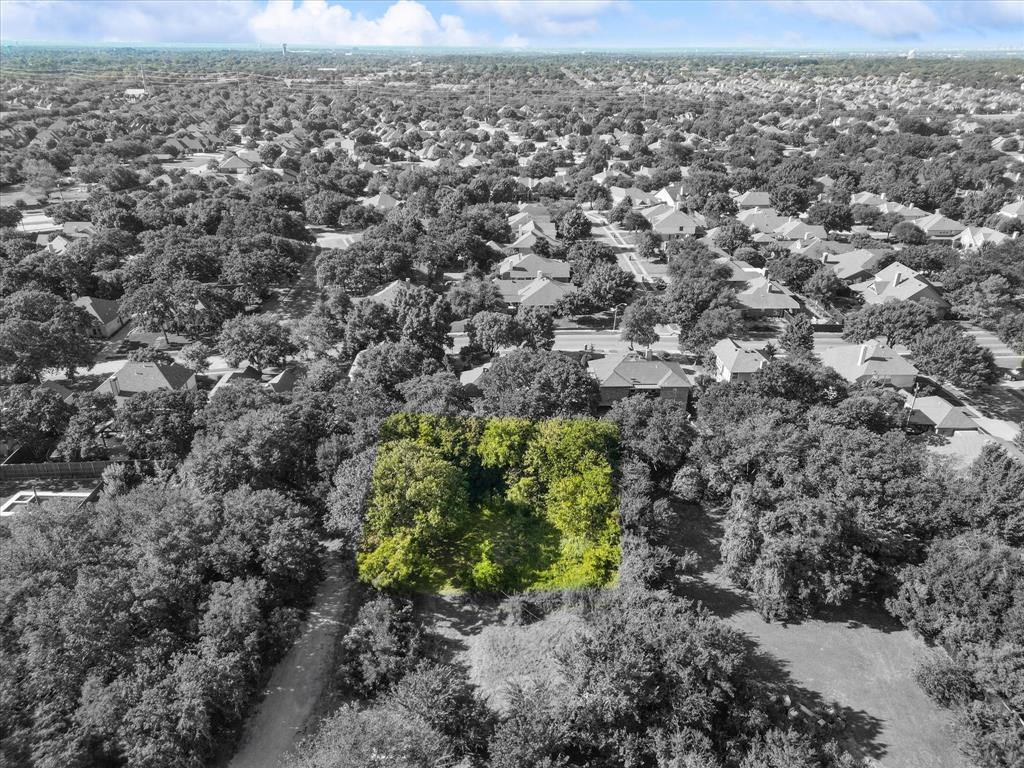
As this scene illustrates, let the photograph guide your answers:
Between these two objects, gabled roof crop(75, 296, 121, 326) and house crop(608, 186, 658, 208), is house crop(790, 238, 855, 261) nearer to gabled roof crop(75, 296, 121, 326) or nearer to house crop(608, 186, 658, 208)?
house crop(608, 186, 658, 208)

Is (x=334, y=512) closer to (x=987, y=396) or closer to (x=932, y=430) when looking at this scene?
(x=932, y=430)

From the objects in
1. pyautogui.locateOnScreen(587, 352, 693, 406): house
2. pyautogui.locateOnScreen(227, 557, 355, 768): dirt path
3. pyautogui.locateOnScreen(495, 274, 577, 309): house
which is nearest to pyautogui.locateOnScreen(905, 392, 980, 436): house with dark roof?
pyautogui.locateOnScreen(587, 352, 693, 406): house

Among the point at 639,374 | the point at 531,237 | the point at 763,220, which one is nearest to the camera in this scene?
the point at 639,374

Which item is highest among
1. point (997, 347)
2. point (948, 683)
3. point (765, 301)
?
point (765, 301)

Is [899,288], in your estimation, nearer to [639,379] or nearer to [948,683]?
[639,379]

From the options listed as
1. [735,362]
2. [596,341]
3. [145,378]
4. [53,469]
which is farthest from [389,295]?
[735,362]

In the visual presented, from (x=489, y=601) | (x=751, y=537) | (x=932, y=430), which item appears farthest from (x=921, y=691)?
(x=932, y=430)

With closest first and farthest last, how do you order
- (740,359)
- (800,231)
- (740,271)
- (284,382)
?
1. (284,382)
2. (740,359)
3. (740,271)
4. (800,231)
